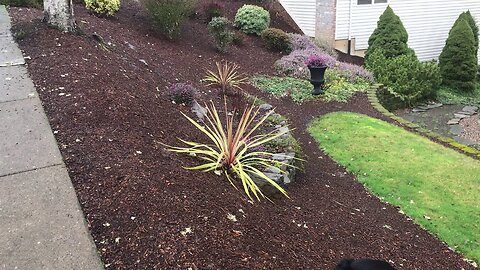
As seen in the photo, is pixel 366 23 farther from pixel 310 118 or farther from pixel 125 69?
pixel 125 69

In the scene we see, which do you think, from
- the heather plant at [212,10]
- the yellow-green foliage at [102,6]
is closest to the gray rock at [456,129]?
the heather plant at [212,10]

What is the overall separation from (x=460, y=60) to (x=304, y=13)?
4.89 meters

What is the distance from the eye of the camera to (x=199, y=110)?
5949 mm

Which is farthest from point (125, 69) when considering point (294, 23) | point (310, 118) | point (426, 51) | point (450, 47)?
point (426, 51)

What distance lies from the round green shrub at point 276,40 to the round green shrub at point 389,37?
248cm

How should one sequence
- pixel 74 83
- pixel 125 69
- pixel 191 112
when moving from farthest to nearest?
pixel 125 69 → pixel 191 112 → pixel 74 83

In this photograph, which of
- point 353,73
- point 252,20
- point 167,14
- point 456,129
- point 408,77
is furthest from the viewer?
point 252,20

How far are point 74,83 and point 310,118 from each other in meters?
4.34

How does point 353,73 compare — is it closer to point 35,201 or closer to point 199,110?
point 199,110

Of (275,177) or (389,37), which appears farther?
(389,37)

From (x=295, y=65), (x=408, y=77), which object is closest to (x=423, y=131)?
(x=408, y=77)

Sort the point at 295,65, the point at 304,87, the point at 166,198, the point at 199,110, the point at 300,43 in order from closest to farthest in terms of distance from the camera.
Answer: the point at 166,198 < the point at 199,110 < the point at 304,87 < the point at 295,65 < the point at 300,43

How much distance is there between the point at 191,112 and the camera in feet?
19.1

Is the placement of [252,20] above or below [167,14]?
below
